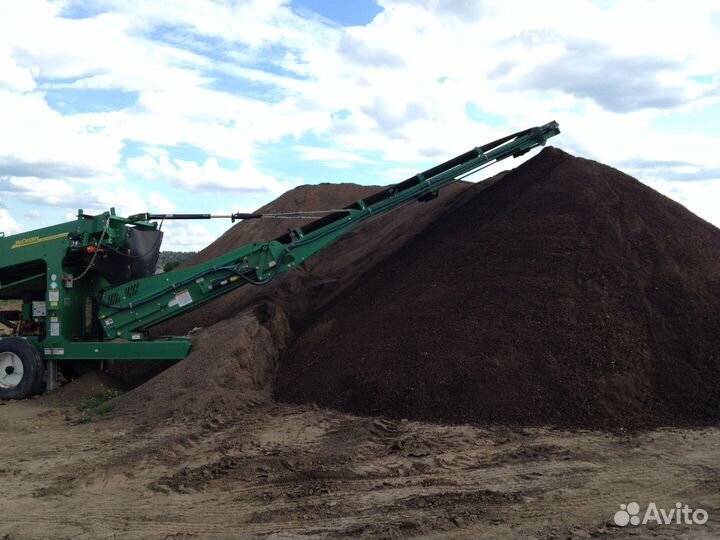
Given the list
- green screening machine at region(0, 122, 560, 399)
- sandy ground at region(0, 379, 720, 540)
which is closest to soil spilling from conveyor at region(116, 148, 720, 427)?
sandy ground at region(0, 379, 720, 540)

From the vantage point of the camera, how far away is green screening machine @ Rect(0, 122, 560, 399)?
10.5m

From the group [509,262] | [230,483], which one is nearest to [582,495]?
[230,483]

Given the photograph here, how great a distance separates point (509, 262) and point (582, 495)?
4.43 meters

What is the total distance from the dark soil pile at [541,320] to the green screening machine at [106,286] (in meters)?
1.31

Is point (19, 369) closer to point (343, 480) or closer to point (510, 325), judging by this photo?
point (343, 480)

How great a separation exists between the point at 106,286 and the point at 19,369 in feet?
6.03

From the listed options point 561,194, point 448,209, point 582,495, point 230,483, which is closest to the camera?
point 582,495

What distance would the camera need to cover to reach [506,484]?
6043 mm

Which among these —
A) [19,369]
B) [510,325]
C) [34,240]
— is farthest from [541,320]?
[19,369]

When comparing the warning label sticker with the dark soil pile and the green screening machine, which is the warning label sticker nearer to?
the green screening machine

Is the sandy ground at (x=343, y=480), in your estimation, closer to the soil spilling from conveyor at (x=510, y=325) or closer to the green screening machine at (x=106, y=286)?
the soil spilling from conveyor at (x=510, y=325)

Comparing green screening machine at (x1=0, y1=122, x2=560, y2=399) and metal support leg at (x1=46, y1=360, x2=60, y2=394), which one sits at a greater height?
green screening machine at (x1=0, y1=122, x2=560, y2=399)

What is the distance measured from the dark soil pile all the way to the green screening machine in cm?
131

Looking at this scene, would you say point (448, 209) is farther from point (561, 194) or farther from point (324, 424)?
point (324, 424)
